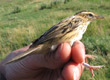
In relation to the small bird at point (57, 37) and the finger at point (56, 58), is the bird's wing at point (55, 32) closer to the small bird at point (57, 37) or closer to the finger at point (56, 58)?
the small bird at point (57, 37)

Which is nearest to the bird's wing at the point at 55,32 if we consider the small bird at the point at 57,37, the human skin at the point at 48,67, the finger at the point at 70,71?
the small bird at the point at 57,37

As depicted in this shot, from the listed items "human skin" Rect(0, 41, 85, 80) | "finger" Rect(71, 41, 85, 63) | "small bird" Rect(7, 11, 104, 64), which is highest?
"small bird" Rect(7, 11, 104, 64)

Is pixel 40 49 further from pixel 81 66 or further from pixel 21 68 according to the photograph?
pixel 21 68

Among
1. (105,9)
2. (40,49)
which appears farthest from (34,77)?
(105,9)

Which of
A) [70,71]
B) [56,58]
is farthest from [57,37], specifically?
[70,71]

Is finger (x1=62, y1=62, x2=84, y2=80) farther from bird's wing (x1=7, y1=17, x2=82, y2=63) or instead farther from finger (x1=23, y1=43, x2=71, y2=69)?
bird's wing (x1=7, y1=17, x2=82, y2=63)

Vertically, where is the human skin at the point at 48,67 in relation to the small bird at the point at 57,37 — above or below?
below

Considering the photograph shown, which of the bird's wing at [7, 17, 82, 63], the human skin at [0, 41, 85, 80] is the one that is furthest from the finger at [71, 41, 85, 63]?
the bird's wing at [7, 17, 82, 63]

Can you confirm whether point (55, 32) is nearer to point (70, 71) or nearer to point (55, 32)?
point (55, 32)
